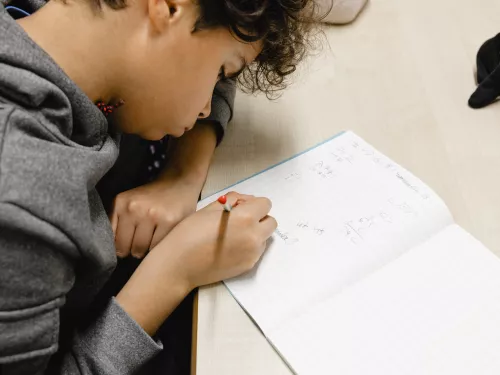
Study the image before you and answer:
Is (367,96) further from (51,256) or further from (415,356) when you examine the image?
(51,256)

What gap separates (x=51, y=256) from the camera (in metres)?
0.40

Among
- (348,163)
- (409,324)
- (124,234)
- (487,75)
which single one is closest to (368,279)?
(409,324)

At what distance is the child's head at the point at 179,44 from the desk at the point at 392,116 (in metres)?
0.12

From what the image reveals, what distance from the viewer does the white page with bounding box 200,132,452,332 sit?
50 centimetres

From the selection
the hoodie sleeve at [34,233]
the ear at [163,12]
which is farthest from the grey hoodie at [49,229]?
the ear at [163,12]

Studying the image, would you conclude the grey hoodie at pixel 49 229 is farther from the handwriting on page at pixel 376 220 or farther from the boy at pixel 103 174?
the handwriting on page at pixel 376 220

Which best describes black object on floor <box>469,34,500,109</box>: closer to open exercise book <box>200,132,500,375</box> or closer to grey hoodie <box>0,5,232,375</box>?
open exercise book <box>200,132,500,375</box>

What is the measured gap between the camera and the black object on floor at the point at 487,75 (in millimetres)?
709

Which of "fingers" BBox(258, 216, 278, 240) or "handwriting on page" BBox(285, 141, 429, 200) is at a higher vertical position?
"fingers" BBox(258, 216, 278, 240)

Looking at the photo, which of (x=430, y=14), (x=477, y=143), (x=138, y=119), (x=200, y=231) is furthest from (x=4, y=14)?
(x=430, y=14)

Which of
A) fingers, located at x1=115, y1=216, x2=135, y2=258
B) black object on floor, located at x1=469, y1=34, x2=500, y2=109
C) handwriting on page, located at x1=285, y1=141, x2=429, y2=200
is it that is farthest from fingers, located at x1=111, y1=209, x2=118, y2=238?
black object on floor, located at x1=469, y1=34, x2=500, y2=109

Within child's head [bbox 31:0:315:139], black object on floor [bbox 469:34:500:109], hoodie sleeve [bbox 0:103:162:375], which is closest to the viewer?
hoodie sleeve [bbox 0:103:162:375]

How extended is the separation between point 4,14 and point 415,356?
0.49 metres

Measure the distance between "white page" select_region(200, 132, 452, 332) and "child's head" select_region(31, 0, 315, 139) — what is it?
5.1 inches
